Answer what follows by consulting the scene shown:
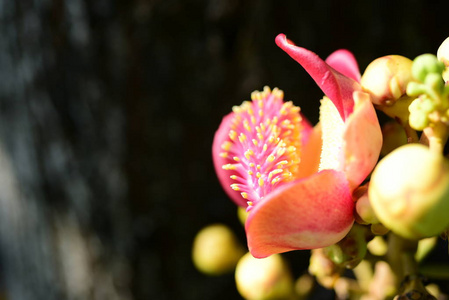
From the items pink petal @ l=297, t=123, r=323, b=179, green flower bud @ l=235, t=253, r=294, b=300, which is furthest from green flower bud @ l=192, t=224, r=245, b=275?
pink petal @ l=297, t=123, r=323, b=179

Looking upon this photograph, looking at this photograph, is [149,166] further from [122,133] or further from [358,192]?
[358,192]

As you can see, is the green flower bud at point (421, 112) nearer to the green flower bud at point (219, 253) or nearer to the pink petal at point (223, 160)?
the pink petal at point (223, 160)

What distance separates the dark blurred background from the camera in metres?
1.00

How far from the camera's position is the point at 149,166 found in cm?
109

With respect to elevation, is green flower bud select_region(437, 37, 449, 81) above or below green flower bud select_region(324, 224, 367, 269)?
above

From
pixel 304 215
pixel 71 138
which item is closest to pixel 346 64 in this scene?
pixel 304 215

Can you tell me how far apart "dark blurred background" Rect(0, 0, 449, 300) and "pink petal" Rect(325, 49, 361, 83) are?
0.49 meters

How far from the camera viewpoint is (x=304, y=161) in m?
0.55

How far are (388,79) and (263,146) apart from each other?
0.14 metres

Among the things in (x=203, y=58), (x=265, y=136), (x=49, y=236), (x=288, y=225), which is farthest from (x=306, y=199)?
(x=49, y=236)

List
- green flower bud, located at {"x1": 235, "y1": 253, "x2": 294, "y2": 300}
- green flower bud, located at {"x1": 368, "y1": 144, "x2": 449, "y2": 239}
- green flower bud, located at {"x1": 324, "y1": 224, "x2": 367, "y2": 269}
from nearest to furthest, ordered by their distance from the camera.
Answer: green flower bud, located at {"x1": 368, "y1": 144, "x2": 449, "y2": 239} → green flower bud, located at {"x1": 324, "y1": 224, "x2": 367, "y2": 269} → green flower bud, located at {"x1": 235, "y1": 253, "x2": 294, "y2": 300}

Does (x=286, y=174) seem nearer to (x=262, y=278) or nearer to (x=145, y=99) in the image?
(x=262, y=278)

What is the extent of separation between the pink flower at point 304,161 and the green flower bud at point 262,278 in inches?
3.6

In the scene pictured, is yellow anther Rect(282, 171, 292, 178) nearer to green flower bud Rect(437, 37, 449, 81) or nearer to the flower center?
the flower center
